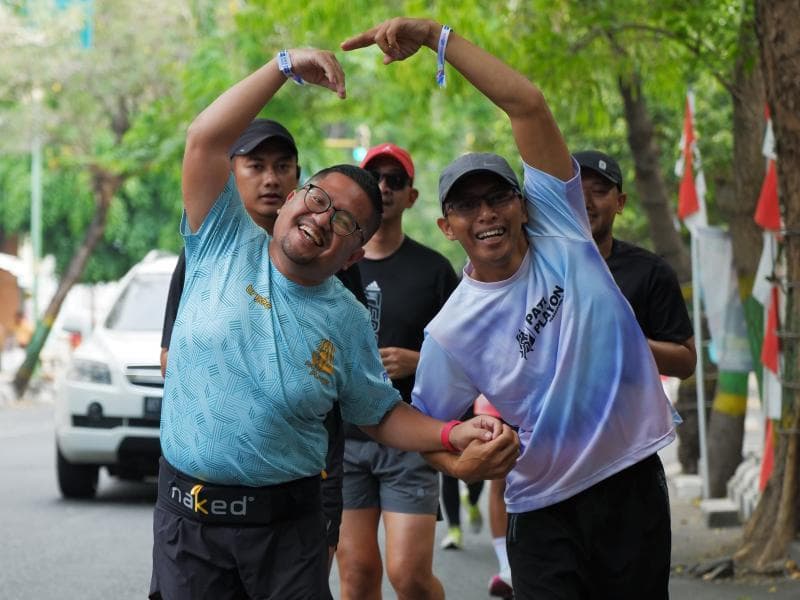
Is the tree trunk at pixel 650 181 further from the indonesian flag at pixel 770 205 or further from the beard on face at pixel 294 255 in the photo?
the beard on face at pixel 294 255

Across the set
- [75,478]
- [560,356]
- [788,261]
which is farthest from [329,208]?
[75,478]

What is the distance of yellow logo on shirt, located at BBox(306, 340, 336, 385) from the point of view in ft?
13.4

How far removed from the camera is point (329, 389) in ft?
13.6

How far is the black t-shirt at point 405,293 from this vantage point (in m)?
6.46

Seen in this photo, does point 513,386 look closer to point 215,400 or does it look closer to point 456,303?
point 456,303

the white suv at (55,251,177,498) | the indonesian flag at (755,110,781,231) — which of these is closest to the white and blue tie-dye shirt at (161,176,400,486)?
the indonesian flag at (755,110,781,231)

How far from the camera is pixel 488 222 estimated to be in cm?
445

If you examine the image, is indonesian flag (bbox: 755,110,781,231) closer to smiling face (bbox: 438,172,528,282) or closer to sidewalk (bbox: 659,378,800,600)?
sidewalk (bbox: 659,378,800,600)

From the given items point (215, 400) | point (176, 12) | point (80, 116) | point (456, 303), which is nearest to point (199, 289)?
point (215, 400)

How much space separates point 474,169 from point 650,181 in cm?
903

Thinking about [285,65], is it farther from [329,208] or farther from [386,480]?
[386,480]

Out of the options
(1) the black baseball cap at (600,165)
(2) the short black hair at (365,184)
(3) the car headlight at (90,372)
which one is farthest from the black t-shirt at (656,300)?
(3) the car headlight at (90,372)

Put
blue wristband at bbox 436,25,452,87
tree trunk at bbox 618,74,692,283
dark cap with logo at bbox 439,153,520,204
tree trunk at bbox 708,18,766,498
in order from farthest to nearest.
→ tree trunk at bbox 618,74,692,283 → tree trunk at bbox 708,18,766,498 → dark cap with logo at bbox 439,153,520,204 → blue wristband at bbox 436,25,452,87

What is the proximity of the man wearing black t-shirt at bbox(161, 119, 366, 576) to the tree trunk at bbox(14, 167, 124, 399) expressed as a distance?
22.5 metres
